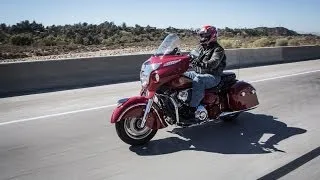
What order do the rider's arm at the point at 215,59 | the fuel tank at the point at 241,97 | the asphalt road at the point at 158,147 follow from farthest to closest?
the fuel tank at the point at 241,97, the rider's arm at the point at 215,59, the asphalt road at the point at 158,147

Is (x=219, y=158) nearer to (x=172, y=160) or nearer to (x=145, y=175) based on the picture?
(x=172, y=160)

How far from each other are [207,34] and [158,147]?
6.90ft

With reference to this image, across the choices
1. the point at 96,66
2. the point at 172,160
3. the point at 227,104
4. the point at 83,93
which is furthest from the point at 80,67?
the point at 172,160

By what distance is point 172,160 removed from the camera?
5617 mm

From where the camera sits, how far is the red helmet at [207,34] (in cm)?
699

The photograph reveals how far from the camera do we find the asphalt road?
520 cm

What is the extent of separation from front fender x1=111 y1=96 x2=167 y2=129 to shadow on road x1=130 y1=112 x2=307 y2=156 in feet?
1.24

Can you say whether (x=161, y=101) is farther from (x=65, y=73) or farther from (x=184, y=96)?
(x=65, y=73)

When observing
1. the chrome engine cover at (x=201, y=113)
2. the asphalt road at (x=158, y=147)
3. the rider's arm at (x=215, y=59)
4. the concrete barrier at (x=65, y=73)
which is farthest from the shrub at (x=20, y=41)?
the chrome engine cover at (x=201, y=113)

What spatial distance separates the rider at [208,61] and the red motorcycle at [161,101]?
0.57 ft

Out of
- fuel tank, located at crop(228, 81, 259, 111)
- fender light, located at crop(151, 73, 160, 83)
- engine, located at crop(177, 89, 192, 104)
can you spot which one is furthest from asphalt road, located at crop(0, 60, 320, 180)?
fender light, located at crop(151, 73, 160, 83)

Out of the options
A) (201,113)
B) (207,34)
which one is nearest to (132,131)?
(201,113)

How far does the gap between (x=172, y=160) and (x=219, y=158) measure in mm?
662

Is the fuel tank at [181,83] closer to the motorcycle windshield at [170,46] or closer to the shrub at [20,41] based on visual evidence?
the motorcycle windshield at [170,46]
